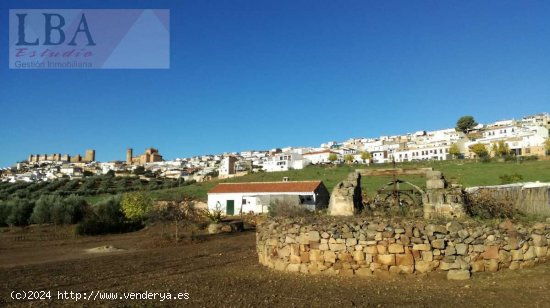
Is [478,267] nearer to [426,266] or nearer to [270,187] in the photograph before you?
[426,266]

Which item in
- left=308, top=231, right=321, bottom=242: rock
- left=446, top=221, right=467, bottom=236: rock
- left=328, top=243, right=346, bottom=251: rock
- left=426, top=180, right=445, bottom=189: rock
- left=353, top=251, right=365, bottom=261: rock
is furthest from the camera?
left=426, top=180, right=445, bottom=189: rock

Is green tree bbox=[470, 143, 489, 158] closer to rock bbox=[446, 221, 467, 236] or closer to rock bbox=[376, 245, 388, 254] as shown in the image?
rock bbox=[446, 221, 467, 236]

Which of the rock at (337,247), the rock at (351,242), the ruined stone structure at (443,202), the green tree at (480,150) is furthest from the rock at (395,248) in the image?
the green tree at (480,150)

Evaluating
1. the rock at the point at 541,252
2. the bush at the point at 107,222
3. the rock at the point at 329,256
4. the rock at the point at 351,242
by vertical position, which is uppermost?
the rock at the point at 351,242

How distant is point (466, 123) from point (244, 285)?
151415mm

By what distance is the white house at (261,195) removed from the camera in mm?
41906

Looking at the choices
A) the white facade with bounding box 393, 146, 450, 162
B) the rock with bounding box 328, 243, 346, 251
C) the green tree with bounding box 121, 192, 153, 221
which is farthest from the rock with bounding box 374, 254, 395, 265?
the white facade with bounding box 393, 146, 450, 162

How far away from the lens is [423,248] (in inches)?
395

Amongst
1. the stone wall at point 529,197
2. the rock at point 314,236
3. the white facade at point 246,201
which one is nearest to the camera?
the rock at point 314,236

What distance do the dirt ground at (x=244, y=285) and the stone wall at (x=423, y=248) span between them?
0.31 meters

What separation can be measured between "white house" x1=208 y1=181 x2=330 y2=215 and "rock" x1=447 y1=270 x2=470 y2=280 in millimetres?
30801

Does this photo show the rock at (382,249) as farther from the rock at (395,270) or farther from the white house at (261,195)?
the white house at (261,195)

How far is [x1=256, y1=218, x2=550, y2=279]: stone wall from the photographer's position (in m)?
9.89

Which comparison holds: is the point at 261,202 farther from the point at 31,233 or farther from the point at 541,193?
the point at 541,193
